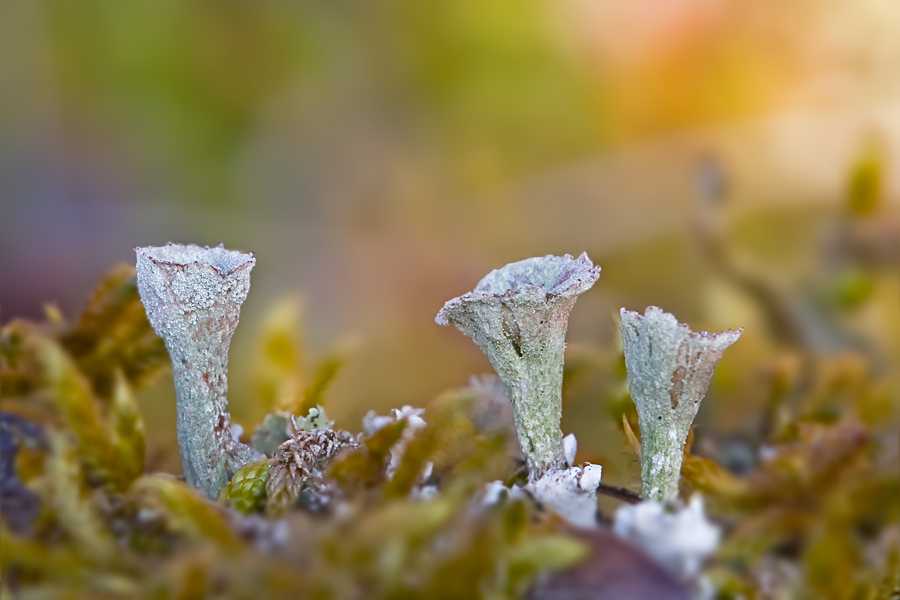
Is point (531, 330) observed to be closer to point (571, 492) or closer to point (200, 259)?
point (571, 492)

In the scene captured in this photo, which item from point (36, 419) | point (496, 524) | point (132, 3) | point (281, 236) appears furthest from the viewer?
point (281, 236)

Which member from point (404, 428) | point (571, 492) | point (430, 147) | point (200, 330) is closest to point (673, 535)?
point (571, 492)

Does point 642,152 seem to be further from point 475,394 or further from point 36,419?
point 36,419

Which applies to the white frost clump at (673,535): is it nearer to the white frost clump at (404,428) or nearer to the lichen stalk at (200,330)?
the white frost clump at (404,428)

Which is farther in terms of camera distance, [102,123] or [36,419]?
[102,123]

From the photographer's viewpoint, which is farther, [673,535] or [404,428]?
[404,428]

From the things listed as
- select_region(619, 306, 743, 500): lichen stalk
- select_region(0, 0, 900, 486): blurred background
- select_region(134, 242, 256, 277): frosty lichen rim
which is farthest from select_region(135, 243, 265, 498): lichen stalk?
select_region(0, 0, 900, 486): blurred background

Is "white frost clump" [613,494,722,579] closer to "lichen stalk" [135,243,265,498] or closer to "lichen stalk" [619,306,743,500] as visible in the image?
"lichen stalk" [619,306,743,500]

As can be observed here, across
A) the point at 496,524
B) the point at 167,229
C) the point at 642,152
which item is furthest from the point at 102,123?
the point at 496,524
